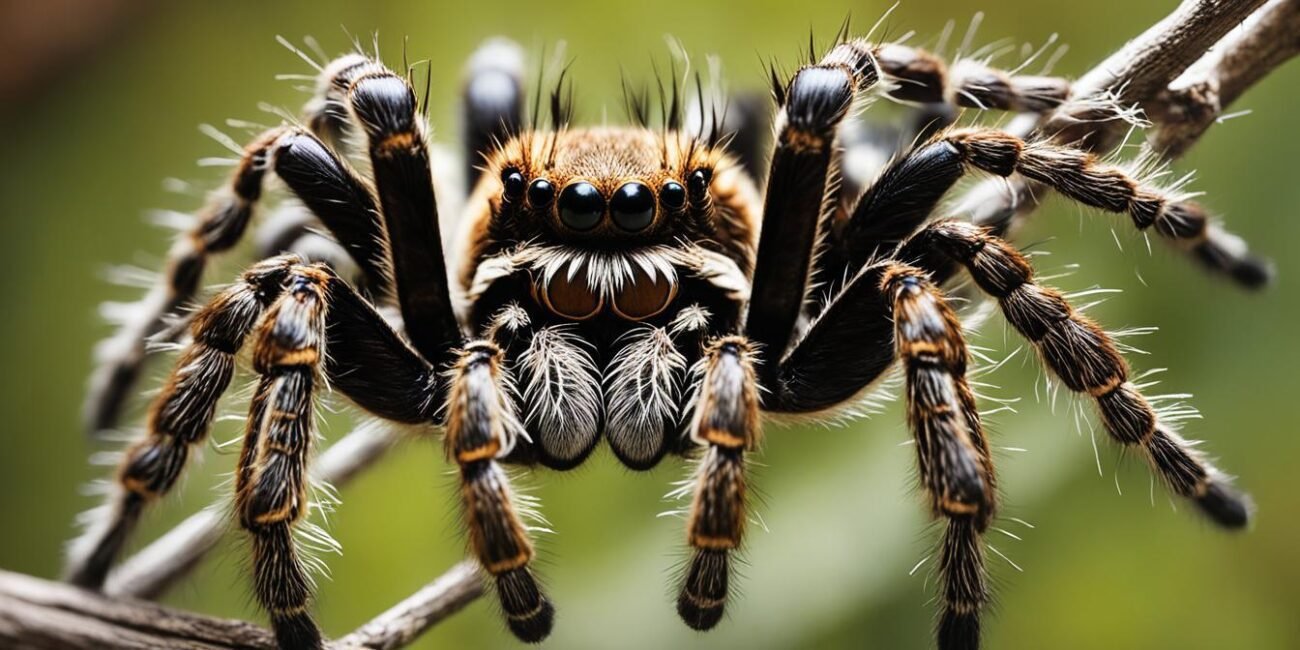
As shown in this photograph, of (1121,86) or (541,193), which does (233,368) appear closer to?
(541,193)

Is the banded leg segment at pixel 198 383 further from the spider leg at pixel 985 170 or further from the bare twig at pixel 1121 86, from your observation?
the bare twig at pixel 1121 86

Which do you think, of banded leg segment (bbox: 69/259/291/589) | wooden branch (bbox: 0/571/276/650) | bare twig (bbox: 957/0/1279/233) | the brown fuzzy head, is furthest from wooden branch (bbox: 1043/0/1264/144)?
wooden branch (bbox: 0/571/276/650)

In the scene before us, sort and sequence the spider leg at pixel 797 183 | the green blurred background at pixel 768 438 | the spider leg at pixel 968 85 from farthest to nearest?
the green blurred background at pixel 768 438, the spider leg at pixel 968 85, the spider leg at pixel 797 183

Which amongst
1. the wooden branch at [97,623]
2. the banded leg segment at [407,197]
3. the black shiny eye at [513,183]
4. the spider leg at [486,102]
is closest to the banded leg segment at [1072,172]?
the black shiny eye at [513,183]

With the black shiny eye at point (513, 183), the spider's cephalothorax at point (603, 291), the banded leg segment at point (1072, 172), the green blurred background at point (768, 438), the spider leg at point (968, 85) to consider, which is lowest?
the green blurred background at point (768, 438)

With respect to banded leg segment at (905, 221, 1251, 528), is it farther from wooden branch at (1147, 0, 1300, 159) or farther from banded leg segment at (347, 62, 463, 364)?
banded leg segment at (347, 62, 463, 364)

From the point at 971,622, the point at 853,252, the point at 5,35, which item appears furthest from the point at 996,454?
the point at 5,35
